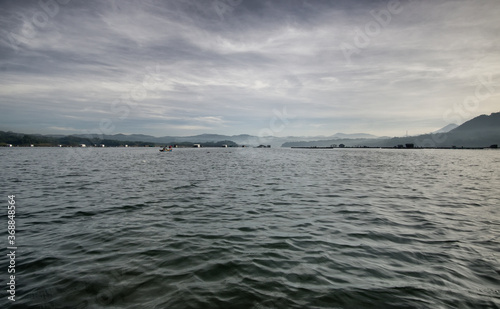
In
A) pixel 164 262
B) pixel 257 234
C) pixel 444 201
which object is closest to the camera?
pixel 164 262

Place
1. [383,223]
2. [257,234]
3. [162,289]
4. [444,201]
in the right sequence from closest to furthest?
[162,289], [257,234], [383,223], [444,201]

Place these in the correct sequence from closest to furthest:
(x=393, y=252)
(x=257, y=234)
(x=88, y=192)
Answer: (x=393, y=252)
(x=257, y=234)
(x=88, y=192)

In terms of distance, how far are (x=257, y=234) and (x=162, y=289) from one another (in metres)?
5.92

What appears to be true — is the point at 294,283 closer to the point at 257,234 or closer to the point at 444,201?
the point at 257,234

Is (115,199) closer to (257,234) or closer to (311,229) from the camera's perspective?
(257,234)

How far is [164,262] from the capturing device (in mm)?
9227

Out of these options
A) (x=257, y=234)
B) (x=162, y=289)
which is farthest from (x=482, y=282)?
(x=162, y=289)

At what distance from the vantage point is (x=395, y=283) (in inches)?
303

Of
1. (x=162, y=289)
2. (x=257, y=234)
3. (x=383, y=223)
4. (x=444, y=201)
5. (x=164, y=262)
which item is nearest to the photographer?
(x=162, y=289)

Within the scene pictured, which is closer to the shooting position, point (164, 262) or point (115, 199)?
point (164, 262)

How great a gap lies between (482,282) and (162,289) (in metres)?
10.4

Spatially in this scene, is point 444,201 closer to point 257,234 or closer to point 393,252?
point 393,252

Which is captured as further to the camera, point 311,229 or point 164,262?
point 311,229

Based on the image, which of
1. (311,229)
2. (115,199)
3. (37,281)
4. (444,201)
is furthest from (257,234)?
(444,201)
